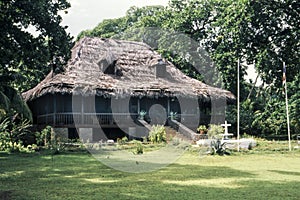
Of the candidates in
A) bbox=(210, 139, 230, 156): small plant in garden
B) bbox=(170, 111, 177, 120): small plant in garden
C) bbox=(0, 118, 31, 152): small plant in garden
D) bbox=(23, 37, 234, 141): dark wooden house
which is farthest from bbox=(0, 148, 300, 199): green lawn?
bbox=(170, 111, 177, 120): small plant in garden

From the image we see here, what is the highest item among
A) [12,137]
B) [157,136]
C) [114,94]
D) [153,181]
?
[114,94]

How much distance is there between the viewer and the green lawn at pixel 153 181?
21.9ft

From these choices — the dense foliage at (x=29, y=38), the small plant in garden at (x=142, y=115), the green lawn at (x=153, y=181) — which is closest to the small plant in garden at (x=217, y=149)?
the green lawn at (x=153, y=181)

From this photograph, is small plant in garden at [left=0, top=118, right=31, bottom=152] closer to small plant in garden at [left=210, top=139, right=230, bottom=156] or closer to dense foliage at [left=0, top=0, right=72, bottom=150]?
dense foliage at [left=0, top=0, right=72, bottom=150]

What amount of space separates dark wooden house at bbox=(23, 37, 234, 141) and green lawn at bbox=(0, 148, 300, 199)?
9.03m

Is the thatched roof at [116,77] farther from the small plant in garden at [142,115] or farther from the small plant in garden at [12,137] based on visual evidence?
the small plant in garden at [12,137]

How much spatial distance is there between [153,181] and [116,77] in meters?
15.4

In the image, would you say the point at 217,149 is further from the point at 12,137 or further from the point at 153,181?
the point at 12,137

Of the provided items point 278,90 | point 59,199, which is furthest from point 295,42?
point 59,199

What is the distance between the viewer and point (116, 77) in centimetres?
2312

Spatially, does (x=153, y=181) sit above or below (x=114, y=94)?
below

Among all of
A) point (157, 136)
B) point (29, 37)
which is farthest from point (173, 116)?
point (29, 37)

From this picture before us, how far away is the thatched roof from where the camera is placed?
2033 centimetres

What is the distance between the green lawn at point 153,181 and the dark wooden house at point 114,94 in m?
9.03
